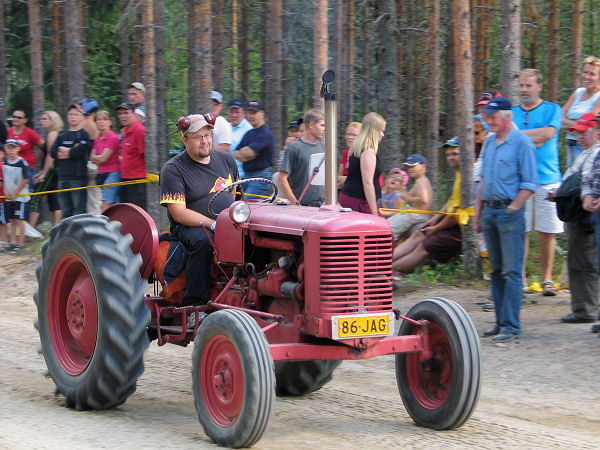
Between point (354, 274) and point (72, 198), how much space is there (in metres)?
8.83

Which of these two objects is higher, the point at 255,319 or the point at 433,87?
the point at 433,87

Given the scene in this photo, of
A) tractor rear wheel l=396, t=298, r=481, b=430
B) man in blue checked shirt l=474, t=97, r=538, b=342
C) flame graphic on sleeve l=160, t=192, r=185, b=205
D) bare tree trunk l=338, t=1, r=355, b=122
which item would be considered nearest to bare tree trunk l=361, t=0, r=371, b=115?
bare tree trunk l=338, t=1, r=355, b=122

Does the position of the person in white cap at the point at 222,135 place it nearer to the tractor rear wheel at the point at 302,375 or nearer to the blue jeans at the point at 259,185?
the blue jeans at the point at 259,185

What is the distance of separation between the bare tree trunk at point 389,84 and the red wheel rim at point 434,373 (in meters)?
11.0

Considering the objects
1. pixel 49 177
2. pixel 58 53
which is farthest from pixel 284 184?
pixel 58 53

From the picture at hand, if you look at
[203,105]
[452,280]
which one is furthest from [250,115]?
[452,280]

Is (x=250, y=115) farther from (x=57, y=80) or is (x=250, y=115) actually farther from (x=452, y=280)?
(x=57, y=80)

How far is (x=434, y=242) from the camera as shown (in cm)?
1099

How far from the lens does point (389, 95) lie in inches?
656

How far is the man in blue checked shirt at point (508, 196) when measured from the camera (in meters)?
8.03

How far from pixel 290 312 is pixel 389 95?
1156 centimetres

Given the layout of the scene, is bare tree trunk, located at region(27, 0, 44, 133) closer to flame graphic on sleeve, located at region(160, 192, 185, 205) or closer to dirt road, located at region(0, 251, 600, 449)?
dirt road, located at region(0, 251, 600, 449)

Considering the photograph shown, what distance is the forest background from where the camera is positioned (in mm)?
12750

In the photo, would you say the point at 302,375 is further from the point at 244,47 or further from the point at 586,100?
the point at 244,47
